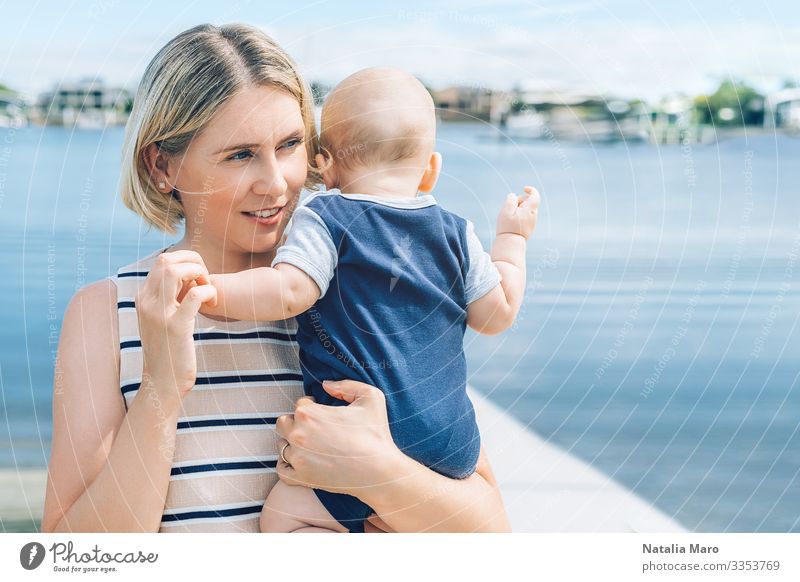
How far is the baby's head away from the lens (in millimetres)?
1246

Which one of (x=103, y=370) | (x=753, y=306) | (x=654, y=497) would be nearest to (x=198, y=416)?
(x=103, y=370)

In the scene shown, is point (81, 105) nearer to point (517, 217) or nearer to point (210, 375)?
point (210, 375)

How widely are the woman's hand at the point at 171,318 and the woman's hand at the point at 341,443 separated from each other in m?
0.15

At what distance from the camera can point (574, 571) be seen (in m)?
1.42

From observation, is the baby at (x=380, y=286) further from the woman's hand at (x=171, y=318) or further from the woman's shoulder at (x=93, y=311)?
the woman's shoulder at (x=93, y=311)

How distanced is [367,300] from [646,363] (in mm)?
Result: 1260

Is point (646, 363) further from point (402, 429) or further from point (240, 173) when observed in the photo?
point (240, 173)

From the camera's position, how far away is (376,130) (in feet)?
4.09

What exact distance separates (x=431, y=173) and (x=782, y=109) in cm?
77

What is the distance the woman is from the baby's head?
0.13ft

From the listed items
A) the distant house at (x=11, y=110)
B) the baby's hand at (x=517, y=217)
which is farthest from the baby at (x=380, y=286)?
the distant house at (x=11, y=110)

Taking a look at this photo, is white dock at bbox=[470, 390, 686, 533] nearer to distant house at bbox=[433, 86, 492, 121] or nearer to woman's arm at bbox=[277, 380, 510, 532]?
woman's arm at bbox=[277, 380, 510, 532]

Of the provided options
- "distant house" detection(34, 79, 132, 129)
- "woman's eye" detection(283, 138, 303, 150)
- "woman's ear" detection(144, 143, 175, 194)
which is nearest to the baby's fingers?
"woman's eye" detection(283, 138, 303, 150)

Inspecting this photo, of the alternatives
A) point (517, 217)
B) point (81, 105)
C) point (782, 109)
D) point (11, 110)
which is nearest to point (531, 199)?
point (517, 217)
